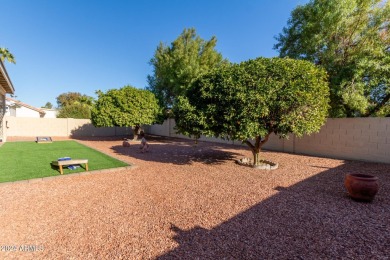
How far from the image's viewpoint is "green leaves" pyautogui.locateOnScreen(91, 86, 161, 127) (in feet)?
54.7

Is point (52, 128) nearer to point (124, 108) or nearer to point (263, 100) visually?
point (124, 108)

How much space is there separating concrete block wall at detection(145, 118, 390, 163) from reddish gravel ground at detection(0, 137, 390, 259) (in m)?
3.15

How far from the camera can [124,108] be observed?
661 inches

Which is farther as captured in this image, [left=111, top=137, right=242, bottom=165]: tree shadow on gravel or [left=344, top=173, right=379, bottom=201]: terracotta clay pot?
[left=111, top=137, right=242, bottom=165]: tree shadow on gravel

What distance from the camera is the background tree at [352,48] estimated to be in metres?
8.74

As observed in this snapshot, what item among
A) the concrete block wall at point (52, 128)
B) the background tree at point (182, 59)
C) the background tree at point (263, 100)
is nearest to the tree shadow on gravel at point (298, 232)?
the background tree at point (263, 100)

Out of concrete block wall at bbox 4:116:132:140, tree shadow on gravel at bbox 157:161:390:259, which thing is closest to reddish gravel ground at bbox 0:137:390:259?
tree shadow on gravel at bbox 157:161:390:259

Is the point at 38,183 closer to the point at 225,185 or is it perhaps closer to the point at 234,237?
the point at 225,185

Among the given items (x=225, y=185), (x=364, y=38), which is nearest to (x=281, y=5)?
(x=364, y=38)

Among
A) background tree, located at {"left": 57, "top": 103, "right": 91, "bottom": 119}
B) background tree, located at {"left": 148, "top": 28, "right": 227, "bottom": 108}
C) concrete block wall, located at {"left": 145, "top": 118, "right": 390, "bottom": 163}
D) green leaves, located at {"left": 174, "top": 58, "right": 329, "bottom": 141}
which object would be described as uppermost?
background tree, located at {"left": 148, "top": 28, "right": 227, "bottom": 108}

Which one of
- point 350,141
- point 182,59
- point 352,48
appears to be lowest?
point 350,141

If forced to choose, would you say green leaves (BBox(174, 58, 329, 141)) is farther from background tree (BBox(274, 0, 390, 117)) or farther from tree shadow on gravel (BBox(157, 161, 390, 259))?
background tree (BBox(274, 0, 390, 117))

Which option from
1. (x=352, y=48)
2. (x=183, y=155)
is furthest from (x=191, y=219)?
(x=352, y=48)

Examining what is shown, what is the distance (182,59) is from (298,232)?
68.2 ft
